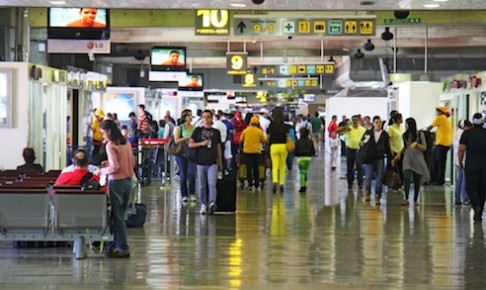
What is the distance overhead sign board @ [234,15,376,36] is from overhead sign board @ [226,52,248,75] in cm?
1087

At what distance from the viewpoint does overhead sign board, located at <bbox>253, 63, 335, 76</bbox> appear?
1302 inches

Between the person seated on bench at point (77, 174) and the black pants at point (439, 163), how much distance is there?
12.6 metres

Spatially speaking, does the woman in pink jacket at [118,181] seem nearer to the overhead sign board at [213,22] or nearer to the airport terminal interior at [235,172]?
the airport terminal interior at [235,172]

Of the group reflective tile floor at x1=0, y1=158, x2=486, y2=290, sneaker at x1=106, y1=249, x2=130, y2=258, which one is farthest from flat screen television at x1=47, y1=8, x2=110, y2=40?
sneaker at x1=106, y1=249, x2=130, y2=258

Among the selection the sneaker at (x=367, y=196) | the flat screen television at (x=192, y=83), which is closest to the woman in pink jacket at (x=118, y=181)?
the sneaker at (x=367, y=196)

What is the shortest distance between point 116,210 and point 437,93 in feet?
56.8

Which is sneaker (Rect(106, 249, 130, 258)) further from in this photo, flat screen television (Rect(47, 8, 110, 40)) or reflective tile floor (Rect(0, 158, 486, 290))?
flat screen television (Rect(47, 8, 110, 40))

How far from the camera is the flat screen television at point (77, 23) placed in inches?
832

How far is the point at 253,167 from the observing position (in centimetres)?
2188

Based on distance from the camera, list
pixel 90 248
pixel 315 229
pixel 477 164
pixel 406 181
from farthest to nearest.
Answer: pixel 406 181 < pixel 477 164 < pixel 315 229 < pixel 90 248

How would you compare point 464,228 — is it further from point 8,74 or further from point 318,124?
point 318,124

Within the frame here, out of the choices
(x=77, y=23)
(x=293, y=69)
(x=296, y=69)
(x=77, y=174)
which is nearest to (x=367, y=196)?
(x=77, y=23)

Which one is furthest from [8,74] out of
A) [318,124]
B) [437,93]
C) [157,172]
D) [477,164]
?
[318,124]

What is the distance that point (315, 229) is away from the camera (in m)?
14.5
